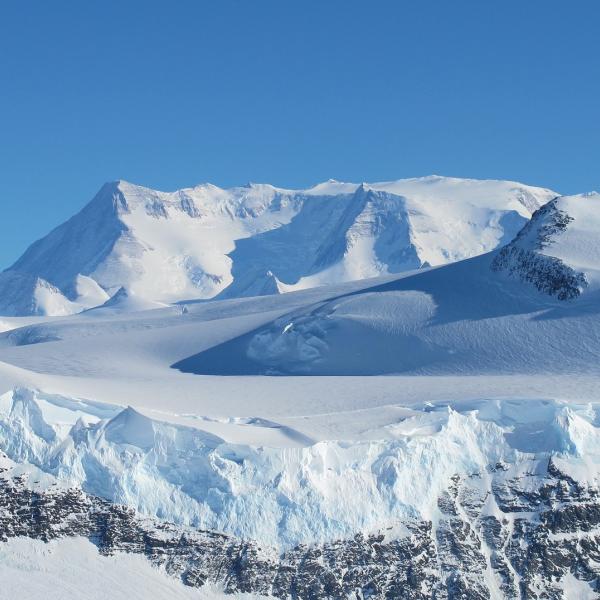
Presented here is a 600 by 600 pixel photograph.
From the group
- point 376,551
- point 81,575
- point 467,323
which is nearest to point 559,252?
point 467,323

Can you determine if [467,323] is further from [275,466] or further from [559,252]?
[275,466]

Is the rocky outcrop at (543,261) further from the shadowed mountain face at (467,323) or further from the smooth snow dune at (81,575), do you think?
the smooth snow dune at (81,575)

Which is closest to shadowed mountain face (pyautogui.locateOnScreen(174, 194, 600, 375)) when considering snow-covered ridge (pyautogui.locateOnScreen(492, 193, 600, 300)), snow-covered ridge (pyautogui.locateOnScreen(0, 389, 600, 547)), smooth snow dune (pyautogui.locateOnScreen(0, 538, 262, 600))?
snow-covered ridge (pyautogui.locateOnScreen(492, 193, 600, 300))

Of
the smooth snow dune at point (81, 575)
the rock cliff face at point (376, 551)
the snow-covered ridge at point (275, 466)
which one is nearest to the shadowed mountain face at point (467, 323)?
the snow-covered ridge at point (275, 466)

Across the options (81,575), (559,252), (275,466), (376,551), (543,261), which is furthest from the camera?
(559,252)

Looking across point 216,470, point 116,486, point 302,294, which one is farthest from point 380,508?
point 302,294
